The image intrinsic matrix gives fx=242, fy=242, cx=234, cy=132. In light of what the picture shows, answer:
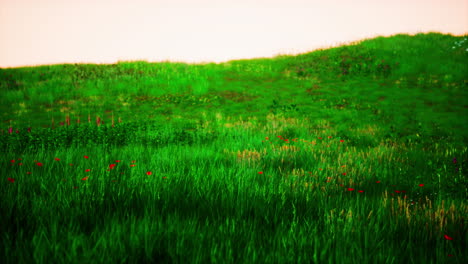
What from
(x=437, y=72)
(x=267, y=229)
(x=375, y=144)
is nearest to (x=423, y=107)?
(x=375, y=144)

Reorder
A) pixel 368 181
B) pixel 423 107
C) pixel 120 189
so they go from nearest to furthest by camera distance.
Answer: pixel 120 189, pixel 368 181, pixel 423 107

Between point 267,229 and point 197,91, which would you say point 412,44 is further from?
point 267,229

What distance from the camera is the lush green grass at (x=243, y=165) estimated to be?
1.88 m

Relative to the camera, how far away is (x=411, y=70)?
57.3ft

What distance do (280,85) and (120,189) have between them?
16.6 m

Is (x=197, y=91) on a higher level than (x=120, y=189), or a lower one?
higher

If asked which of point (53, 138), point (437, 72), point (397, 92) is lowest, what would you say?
point (53, 138)

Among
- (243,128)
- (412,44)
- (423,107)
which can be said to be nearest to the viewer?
(243,128)

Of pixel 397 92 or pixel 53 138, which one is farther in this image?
pixel 397 92

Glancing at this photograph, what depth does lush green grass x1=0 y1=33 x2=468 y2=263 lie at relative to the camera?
1884 millimetres

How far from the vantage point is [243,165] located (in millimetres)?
4293

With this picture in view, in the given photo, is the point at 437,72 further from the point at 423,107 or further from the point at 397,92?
the point at 423,107

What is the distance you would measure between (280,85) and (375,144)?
38.2 feet

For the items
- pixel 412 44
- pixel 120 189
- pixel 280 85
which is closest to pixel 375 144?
pixel 120 189
